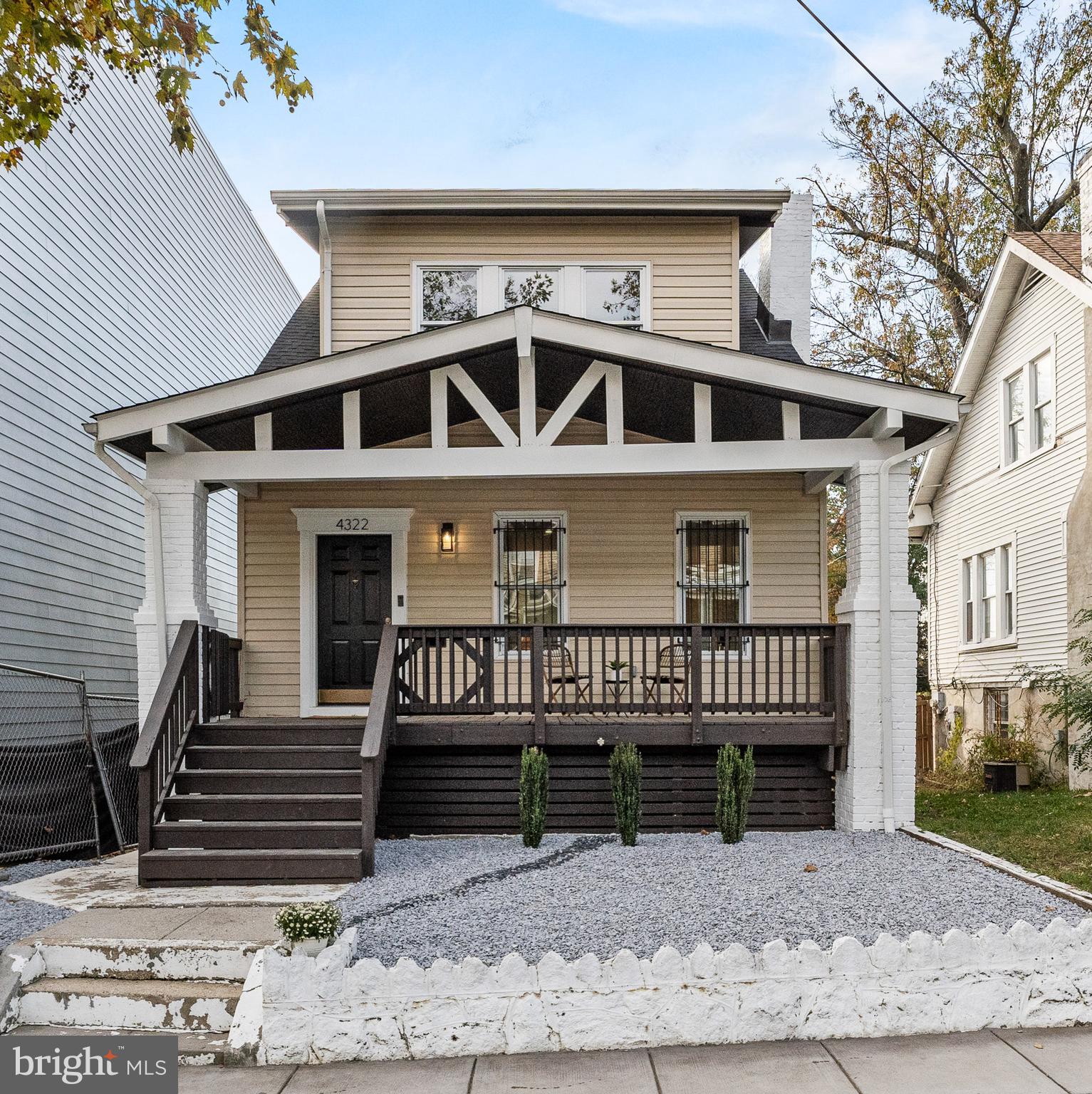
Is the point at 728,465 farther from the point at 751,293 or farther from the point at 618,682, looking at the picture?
the point at 751,293

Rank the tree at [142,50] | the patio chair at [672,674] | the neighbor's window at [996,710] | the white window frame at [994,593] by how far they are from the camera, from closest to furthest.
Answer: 1. the tree at [142,50]
2. the patio chair at [672,674]
3. the white window frame at [994,593]
4. the neighbor's window at [996,710]

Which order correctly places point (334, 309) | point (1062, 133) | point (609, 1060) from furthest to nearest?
point (1062, 133) → point (334, 309) → point (609, 1060)

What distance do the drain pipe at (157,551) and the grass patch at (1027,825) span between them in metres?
6.87

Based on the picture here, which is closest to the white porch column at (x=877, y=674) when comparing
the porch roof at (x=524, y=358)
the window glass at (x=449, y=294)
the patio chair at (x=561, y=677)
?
the porch roof at (x=524, y=358)

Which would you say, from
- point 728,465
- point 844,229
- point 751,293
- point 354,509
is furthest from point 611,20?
point 844,229

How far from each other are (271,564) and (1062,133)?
637 inches

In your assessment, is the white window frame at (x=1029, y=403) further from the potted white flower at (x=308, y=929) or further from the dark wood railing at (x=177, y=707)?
the potted white flower at (x=308, y=929)

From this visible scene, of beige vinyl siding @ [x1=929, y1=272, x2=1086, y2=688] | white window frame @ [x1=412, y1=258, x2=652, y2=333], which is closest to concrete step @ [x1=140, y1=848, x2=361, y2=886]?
white window frame @ [x1=412, y1=258, x2=652, y2=333]

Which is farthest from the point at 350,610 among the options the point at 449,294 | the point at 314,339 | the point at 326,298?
the point at 449,294

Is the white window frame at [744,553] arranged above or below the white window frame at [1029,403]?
below

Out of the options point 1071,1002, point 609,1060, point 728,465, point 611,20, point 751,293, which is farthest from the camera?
point 751,293

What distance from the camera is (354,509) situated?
1009 centimetres

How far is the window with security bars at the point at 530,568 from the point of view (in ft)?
33.2

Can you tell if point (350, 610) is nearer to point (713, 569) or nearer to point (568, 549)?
point (568, 549)
